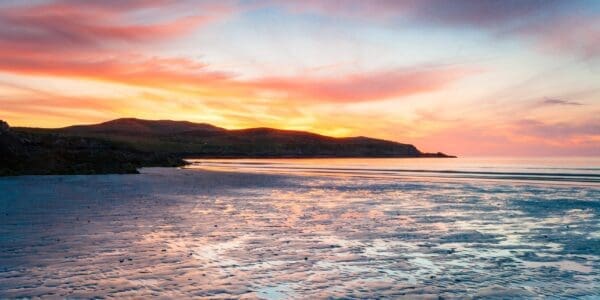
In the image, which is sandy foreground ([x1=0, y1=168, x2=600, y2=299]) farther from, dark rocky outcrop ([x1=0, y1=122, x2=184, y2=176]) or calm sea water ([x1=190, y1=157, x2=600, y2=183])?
calm sea water ([x1=190, y1=157, x2=600, y2=183])

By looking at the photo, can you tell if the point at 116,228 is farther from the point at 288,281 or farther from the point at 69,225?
the point at 288,281

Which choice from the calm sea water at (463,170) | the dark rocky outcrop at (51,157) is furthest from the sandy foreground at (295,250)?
the calm sea water at (463,170)

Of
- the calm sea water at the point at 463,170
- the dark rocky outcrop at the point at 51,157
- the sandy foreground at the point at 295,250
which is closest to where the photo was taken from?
the sandy foreground at the point at 295,250

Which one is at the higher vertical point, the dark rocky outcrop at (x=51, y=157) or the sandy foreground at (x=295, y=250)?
the dark rocky outcrop at (x=51, y=157)

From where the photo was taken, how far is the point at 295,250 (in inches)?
643

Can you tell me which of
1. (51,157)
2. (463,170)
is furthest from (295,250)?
(463,170)

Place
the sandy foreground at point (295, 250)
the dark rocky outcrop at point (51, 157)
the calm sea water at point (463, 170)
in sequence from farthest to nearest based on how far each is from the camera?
1. the calm sea water at point (463, 170)
2. the dark rocky outcrop at point (51, 157)
3. the sandy foreground at point (295, 250)

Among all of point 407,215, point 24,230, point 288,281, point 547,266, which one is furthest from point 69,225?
point 547,266

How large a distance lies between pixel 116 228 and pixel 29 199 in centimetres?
1524

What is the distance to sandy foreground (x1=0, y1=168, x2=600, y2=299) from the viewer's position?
11875 mm

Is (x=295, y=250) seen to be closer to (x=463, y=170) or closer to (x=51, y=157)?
(x=51, y=157)

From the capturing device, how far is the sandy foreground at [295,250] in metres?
11.9

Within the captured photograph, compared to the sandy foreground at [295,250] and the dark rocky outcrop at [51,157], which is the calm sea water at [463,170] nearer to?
the dark rocky outcrop at [51,157]

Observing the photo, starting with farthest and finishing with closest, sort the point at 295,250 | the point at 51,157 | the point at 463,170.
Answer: the point at 463,170
the point at 51,157
the point at 295,250
